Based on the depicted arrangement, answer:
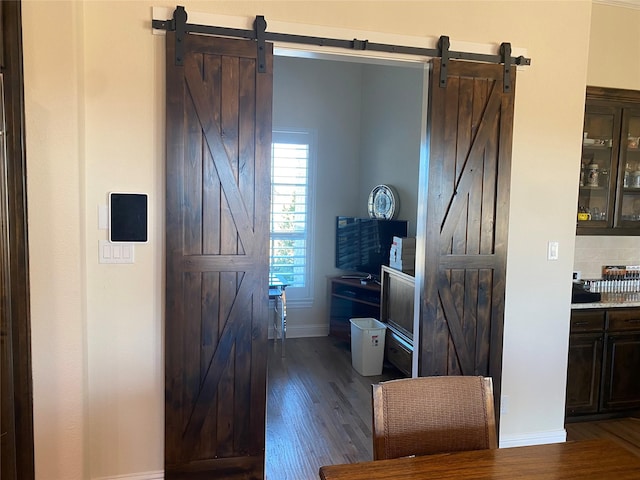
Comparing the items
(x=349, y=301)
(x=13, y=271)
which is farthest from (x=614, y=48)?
(x=13, y=271)

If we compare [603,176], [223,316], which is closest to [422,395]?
[223,316]

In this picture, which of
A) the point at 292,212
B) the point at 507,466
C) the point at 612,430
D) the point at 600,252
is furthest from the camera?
the point at 292,212

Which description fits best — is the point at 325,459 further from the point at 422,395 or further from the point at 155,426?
the point at 422,395

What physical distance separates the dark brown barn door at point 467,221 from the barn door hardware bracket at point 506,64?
0.9 inches

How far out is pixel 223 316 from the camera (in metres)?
2.51

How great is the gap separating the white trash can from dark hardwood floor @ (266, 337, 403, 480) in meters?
0.08

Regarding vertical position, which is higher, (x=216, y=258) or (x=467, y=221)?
(x=467, y=221)

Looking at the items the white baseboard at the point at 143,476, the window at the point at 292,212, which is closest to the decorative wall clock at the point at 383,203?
the window at the point at 292,212

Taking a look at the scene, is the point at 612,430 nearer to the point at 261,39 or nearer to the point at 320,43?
the point at 320,43

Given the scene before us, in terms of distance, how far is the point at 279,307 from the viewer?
5.01 meters

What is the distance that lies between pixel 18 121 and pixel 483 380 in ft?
6.98

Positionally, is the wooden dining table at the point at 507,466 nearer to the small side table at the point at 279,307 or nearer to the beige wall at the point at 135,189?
the beige wall at the point at 135,189

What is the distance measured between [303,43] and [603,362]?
3038 mm

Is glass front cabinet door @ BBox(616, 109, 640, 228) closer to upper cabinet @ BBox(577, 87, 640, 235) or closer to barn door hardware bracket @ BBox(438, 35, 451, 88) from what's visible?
upper cabinet @ BBox(577, 87, 640, 235)
